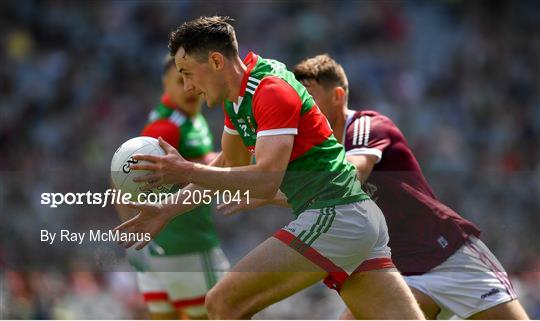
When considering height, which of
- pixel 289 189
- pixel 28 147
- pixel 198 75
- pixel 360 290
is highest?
pixel 198 75

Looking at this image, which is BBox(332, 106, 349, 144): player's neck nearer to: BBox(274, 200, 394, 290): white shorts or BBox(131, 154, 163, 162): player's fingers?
BBox(274, 200, 394, 290): white shorts

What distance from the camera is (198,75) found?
500 cm

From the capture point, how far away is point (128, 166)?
5023mm

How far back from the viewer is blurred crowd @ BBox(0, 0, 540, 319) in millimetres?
14227

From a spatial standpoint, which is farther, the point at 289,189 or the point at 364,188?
the point at 364,188

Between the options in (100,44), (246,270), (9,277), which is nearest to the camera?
(246,270)

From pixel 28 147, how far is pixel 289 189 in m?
10.1

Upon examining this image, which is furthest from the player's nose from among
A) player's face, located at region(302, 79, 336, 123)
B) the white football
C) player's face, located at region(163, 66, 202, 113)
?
player's face, located at region(163, 66, 202, 113)

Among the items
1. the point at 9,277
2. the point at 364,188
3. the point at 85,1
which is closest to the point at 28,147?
the point at 85,1

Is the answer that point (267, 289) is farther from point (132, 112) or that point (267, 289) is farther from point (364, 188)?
point (132, 112)

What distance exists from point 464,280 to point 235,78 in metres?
1.96

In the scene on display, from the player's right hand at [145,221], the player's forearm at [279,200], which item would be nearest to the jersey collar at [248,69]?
the player's right hand at [145,221]

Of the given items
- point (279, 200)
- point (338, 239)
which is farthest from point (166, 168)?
point (279, 200)

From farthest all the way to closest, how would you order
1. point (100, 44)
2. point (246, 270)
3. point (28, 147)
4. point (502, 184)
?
point (100, 44) → point (28, 147) → point (502, 184) → point (246, 270)
